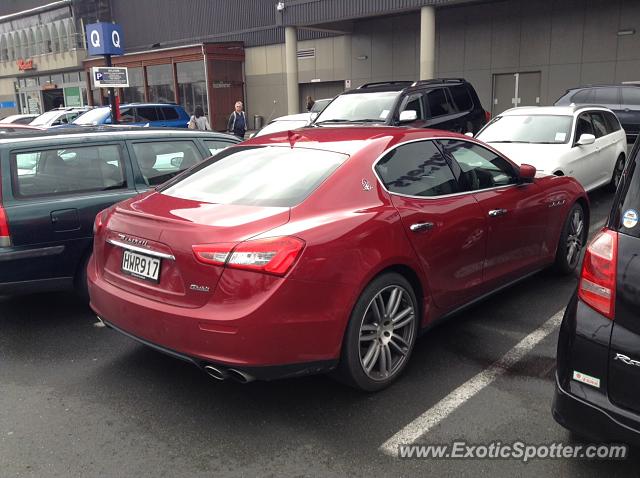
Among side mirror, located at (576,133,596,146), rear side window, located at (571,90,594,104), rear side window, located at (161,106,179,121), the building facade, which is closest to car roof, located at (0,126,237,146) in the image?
Answer: side mirror, located at (576,133,596,146)

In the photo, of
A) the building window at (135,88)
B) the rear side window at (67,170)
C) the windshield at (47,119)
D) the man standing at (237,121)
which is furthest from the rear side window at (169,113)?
the building window at (135,88)

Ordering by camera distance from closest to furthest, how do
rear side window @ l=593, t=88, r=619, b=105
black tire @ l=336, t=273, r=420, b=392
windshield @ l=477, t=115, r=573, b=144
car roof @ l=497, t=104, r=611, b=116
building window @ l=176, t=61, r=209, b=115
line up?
black tire @ l=336, t=273, r=420, b=392
windshield @ l=477, t=115, r=573, b=144
car roof @ l=497, t=104, r=611, b=116
rear side window @ l=593, t=88, r=619, b=105
building window @ l=176, t=61, r=209, b=115

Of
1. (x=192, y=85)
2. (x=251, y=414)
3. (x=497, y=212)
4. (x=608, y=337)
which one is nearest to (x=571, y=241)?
(x=497, y=212)

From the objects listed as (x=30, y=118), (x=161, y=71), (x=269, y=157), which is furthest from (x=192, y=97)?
(x=269, y=157)

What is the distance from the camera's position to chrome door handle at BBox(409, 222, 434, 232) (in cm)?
363

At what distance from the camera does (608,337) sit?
7.95 ft

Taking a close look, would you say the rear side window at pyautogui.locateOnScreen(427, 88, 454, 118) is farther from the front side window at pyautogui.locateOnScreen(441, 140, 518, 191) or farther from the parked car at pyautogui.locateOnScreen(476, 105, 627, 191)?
the front side window at pyautogui.locateOnScreen(441, 140, 518, 191)

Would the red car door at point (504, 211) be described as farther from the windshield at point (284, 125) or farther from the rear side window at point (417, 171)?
the windshield at point (284, 125)

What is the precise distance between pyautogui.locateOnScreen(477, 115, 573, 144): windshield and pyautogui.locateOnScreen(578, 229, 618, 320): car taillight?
6.39 meters

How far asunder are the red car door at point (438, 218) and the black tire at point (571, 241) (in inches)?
59.9

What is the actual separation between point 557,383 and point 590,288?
462mm

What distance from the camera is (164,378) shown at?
386 centimetres

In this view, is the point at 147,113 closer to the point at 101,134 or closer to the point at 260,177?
the point at 101,134

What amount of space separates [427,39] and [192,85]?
15669 mm
